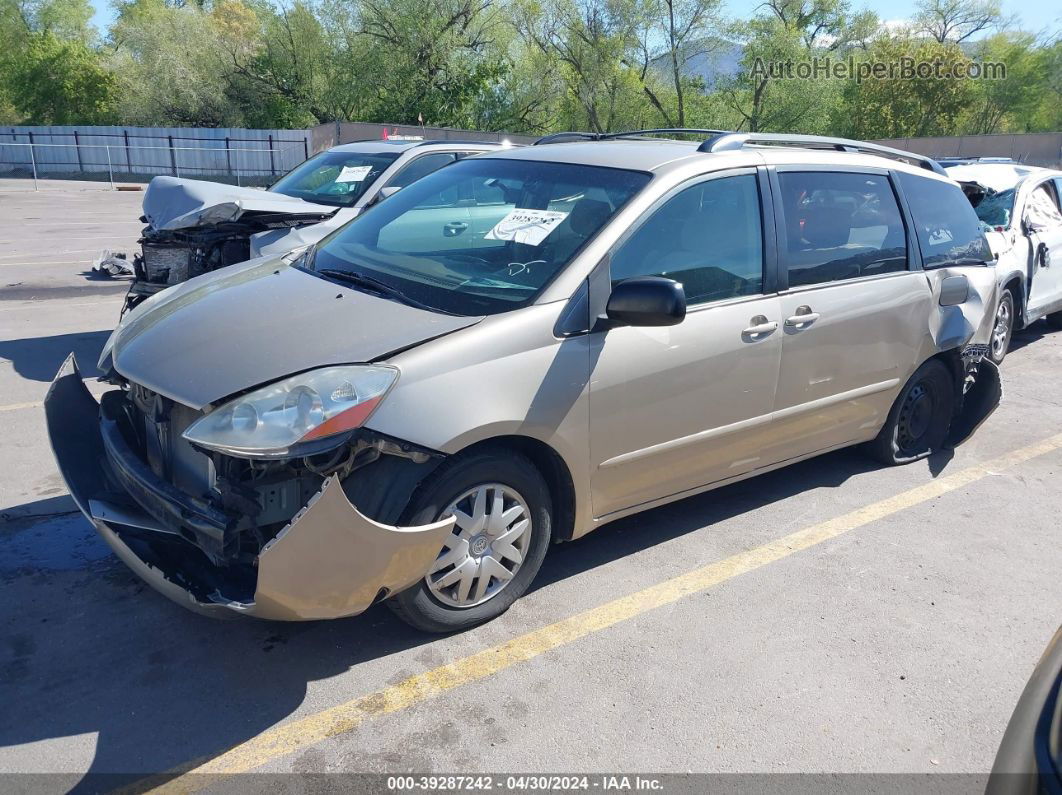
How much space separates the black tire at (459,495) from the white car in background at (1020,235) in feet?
19.2

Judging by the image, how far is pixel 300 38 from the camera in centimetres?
4203

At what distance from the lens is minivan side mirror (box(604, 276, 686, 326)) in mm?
3344

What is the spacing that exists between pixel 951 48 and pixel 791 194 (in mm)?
48463

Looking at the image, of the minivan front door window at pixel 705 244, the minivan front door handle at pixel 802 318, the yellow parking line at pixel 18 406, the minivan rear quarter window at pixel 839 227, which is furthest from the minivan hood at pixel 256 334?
the yellow parking line at pixel 18 406

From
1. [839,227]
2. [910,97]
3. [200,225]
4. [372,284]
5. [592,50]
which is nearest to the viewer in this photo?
[372,284]

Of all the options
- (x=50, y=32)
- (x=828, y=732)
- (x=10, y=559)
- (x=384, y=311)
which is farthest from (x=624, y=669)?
(x=50, y=32)

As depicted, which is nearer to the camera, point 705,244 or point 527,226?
point 527,226

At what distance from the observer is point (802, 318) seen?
13.9ft

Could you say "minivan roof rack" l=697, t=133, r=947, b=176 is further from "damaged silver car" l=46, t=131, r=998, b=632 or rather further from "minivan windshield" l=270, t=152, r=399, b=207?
"minivan windshield" l=270, t=152, r=399, b=207

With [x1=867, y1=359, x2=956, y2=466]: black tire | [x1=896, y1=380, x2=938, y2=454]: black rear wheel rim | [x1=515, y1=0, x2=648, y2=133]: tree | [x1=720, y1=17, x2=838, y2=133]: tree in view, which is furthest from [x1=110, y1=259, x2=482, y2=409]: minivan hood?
[x1=720, y1=17, x2=838, y2=133]: tree

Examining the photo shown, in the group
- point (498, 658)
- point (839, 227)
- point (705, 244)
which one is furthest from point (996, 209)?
point (498, 658)

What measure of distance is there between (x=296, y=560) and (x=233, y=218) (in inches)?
190

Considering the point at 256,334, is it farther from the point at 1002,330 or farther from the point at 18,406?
the point at 1002,330

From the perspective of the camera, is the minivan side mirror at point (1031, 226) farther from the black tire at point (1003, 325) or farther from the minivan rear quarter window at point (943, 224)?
the minivan rear quarter window at point (943, 224)
